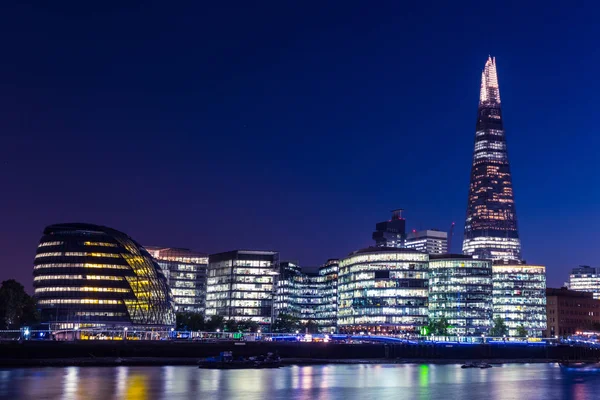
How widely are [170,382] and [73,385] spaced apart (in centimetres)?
1635

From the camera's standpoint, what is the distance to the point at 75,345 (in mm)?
182875

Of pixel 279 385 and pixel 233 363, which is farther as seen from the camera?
pixel 233 363

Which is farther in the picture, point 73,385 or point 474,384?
point 474,384

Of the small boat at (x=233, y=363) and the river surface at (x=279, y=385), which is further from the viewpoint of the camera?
the small boat at (x=233, y=363)

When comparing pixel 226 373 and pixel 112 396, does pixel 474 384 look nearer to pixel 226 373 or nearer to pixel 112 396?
pixel 226 373

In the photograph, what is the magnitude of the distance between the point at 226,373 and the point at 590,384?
69148 millimetres

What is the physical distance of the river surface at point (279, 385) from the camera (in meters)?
105

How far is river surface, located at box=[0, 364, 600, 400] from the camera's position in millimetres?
105312

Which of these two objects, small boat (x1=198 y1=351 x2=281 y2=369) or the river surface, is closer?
the river surface

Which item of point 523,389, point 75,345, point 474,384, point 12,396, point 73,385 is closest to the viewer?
point 12,396

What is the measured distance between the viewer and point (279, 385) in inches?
4877

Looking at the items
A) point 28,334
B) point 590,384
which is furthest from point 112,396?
point 28,334

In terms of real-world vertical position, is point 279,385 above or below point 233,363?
below

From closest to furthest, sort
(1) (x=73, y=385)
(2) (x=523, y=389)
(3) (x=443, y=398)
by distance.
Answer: (3) (x=443, y=398)
(1) (x=73, y=385)
(2) (x=523, y=389)
